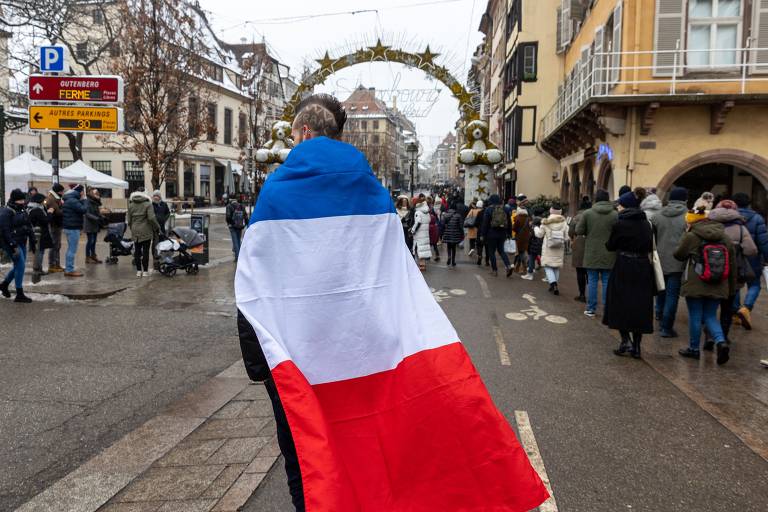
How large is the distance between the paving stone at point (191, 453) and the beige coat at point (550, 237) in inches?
324

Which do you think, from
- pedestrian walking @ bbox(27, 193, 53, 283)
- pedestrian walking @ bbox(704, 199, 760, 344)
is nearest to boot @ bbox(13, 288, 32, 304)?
pedestrian walking @ bbox(27, 193, 53, 283)

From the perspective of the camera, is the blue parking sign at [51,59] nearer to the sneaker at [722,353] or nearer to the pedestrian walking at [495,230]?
the pedestrian walking at [495,230]

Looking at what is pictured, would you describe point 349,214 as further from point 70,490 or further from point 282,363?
point 70,490

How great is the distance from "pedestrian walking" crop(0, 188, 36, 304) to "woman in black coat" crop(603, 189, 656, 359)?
319 inches

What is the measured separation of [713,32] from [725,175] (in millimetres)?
4855

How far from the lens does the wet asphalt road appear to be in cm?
349

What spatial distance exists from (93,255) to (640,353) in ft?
39.4

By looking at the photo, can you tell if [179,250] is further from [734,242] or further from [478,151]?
[478,151]

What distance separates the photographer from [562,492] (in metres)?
3.50

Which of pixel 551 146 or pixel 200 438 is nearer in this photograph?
pixel 200 438

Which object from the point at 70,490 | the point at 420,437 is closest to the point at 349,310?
the point at 420,437

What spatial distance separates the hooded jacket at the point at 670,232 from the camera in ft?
26.1

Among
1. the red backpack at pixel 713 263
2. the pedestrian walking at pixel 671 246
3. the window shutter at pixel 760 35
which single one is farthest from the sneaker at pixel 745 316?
the window shutter at pixel 760 35

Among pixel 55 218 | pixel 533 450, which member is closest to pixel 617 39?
pixel 55 218
